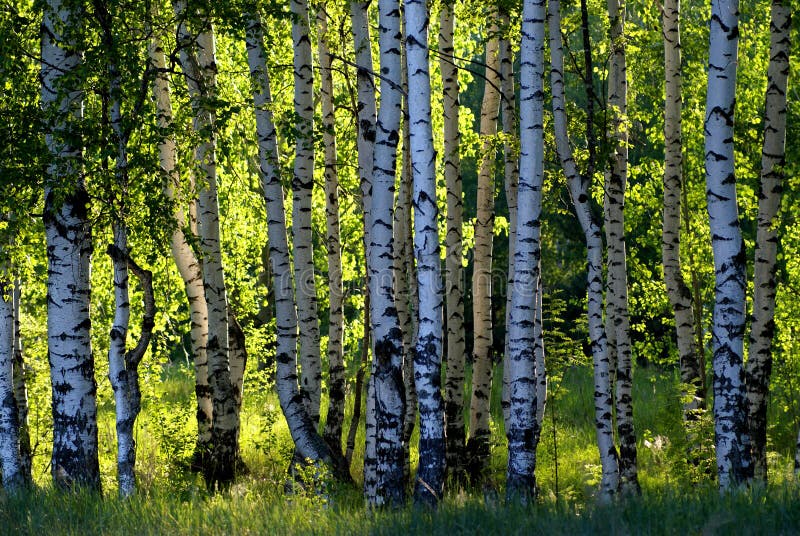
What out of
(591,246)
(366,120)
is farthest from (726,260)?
(366,120)

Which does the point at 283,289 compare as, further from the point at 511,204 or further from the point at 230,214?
the point at 230,214

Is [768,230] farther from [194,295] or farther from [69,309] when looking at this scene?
[194,295]

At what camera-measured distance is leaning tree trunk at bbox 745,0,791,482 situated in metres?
9.52

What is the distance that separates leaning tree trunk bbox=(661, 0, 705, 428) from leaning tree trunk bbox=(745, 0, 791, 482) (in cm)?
175

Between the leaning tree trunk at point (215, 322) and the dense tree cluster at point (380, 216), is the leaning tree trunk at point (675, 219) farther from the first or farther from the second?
the leaning tree trunk at point (215, 322)

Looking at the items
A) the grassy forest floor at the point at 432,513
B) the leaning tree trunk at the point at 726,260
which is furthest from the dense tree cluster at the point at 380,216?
the grassy forest floor at the point at 432,513

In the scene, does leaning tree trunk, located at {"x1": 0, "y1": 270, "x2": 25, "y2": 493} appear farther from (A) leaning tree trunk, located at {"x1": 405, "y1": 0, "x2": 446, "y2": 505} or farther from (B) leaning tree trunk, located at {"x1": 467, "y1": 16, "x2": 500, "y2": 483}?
(B) leaning tree trunk, located at {"x1": 467, "y1": 16, "x2": 500, "y2": 483}

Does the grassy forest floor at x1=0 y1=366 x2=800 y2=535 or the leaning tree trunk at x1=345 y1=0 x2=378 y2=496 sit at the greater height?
the leaning tree trunk at x1=345 y1=0 x2=378 y2=496

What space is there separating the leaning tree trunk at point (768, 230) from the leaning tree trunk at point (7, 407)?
7.96m

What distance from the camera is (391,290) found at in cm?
794

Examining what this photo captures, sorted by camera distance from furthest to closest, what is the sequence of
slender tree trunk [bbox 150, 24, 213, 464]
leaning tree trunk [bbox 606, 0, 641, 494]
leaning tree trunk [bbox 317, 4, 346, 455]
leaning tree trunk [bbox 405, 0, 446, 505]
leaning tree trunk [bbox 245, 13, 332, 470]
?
leaning tree trunk [bbox 317, 4, 346, 455] < slender tree trunk [bbox 150, 24, 213, 464] < leaning tree trunk [bbox 606, 0, 641, 494] < leaning tree trunk [bbox 245, 13, 332, 470] < leaning tree trunk [bbox 405, 0, 446, 505]

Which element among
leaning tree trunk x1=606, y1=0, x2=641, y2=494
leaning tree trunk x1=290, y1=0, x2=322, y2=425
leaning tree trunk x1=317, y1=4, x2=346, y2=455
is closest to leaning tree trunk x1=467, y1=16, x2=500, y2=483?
leaning tree trunk x1=606, y1=0, x2=641, y2=494

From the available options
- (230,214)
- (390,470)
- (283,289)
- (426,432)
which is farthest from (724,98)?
(230,214)

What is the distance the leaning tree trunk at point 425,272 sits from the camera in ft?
24.7
